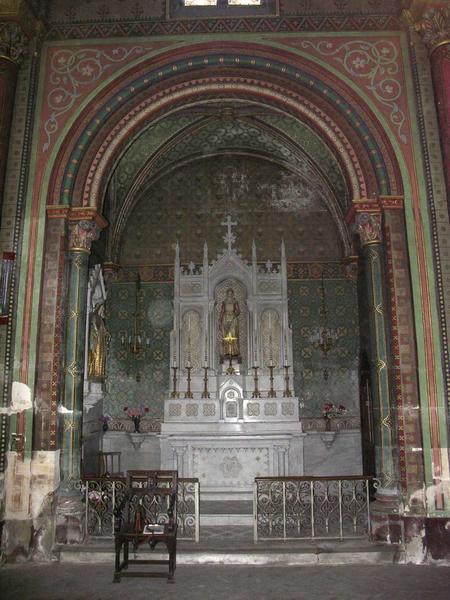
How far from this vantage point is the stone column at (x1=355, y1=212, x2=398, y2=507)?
9008mm

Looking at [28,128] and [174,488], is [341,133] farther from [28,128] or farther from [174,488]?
[174,488]

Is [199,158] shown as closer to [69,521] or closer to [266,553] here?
[69,521]

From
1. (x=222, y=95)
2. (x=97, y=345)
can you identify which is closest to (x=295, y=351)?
(x=97, y=345)

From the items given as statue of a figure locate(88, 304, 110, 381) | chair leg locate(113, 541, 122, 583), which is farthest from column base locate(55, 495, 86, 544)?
statue of a figure locate(88, 304, 110, 381)

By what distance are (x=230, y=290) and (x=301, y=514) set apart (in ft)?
17.9

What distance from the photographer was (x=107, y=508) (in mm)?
9688

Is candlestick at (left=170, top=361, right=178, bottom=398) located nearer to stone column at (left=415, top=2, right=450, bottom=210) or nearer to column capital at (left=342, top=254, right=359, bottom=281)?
column capital at (left=342, top=254, right=359, bottom=281)

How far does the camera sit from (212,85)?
35.0 feet

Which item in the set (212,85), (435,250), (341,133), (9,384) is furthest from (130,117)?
(435,250)

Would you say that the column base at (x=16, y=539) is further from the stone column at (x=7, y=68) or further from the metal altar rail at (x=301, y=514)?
the stone column at (x=7, y=68)

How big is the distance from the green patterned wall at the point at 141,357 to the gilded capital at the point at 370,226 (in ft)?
20.2

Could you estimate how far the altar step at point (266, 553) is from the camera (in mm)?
8258

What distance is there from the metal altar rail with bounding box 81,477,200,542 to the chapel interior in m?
0.06

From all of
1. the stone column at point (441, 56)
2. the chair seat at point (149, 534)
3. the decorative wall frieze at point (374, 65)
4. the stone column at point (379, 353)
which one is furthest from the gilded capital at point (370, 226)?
the chair seat at point (149, 534)
